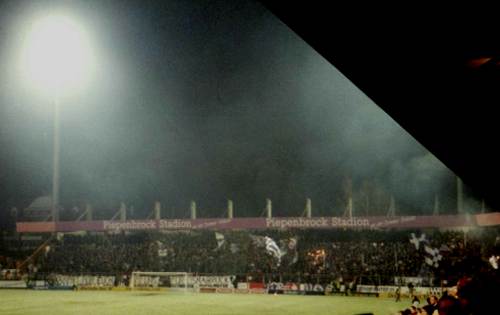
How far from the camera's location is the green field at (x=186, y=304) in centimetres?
2283

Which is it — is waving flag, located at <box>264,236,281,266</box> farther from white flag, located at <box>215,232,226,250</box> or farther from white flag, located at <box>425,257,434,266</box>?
white flag, located at <box>425,257,434,266</box>

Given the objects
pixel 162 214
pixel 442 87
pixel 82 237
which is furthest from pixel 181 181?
pixel 442 87

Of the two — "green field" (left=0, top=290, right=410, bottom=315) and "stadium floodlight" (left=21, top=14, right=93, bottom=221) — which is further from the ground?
"stadium floodlight" (left=21, top=14, right=93, bottom=221)

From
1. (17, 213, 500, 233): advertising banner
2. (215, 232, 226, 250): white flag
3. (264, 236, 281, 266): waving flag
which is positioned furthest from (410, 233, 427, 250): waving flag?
(215, 232, 226, 250): white flag

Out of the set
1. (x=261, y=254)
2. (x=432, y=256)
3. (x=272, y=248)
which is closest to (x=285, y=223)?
(x=272, y=248)

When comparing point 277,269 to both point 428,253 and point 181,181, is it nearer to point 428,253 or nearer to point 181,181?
point 428,253

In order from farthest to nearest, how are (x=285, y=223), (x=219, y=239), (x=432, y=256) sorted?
(x=219, y=239)
(x=285, y=223)
(x=432, y=256)

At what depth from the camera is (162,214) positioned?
51188 mm

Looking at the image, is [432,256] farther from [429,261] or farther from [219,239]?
[219,239]

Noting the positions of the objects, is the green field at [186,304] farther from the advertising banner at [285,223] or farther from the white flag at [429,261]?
the advertising banner at [285,223]

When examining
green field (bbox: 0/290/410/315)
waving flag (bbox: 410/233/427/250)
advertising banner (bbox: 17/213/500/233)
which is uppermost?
advertising banner (bbox: 17/213/500/233)

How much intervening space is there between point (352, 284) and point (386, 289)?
5.96 ft

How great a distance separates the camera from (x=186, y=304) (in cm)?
2567

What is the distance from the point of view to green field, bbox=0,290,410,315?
899 inches
